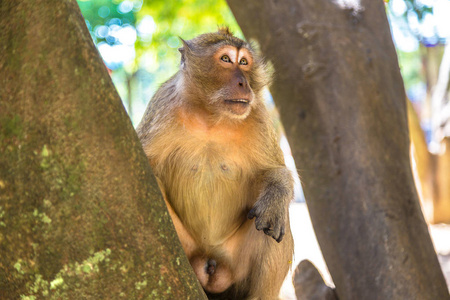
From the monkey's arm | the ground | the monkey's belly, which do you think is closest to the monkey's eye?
the monkey's belly

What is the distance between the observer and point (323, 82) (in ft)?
12.1

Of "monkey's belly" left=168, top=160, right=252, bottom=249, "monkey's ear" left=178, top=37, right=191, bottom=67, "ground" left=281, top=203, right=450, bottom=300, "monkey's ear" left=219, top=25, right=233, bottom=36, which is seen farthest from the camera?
"ground" left=281, top=203, right=450, bottom=300

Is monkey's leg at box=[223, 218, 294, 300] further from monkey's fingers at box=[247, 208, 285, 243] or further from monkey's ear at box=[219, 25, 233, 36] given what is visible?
monkey's ear at box=[219, 25, 233, 36]

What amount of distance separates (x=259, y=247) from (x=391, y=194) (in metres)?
1.02

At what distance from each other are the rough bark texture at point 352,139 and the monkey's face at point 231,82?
1.58 ft

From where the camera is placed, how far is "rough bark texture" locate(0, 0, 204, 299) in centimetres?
148

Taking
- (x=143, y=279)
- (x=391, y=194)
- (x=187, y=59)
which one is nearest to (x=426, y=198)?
(x=391, y=194)

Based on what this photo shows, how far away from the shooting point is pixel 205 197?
3.34 metres

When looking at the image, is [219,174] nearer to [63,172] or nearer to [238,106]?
[238,106]

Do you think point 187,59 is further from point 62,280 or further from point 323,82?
point 62,280

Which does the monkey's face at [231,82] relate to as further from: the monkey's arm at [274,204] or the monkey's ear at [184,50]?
the monkey's arm at [274,204]

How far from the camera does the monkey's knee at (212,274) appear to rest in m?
3.23

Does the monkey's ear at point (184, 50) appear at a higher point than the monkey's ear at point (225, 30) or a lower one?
lower

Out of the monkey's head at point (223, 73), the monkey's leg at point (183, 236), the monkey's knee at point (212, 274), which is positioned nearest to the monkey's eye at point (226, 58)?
the monkey's head at point (223, 73)
